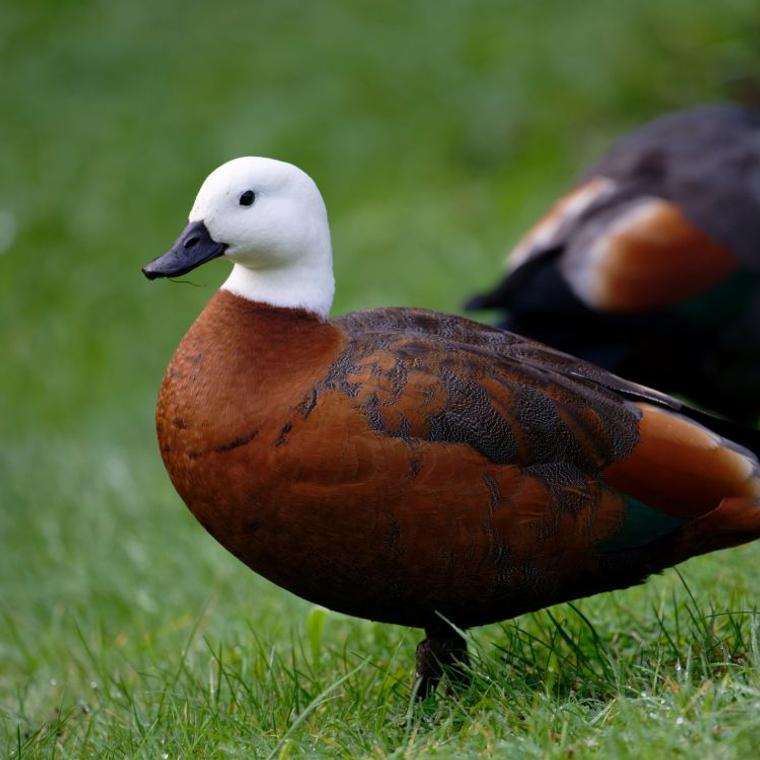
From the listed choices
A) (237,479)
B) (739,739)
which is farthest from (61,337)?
(739,739)

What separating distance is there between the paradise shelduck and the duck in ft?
6.46

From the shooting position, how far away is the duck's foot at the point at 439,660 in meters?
3.40

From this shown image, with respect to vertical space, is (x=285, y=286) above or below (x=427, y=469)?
above

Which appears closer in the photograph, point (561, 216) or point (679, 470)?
point (679, 470)

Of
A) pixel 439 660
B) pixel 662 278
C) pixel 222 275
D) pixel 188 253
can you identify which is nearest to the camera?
pixel 188 253

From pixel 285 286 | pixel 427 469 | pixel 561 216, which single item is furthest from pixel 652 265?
pixel 427 469

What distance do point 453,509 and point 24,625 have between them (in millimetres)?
2495

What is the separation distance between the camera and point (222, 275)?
8961 mm

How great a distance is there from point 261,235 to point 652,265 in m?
2.54

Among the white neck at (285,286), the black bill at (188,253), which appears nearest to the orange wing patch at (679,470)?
the white neck at (285,286)

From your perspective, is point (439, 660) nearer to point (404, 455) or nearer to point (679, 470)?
point (404, 455)

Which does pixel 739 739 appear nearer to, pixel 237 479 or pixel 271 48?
pixel 237 479

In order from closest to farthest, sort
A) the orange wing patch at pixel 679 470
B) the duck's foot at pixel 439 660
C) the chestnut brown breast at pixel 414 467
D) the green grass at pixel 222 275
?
1. the chestnut brown breast at pixel 414 467
2. the green grass at pixel 222 275
3. the orange wing patch at pixel 679 470
4. the duck's foot at pixel 439 660

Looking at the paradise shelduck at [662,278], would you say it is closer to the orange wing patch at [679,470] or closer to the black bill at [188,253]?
the orange wing patch at [679,470]
